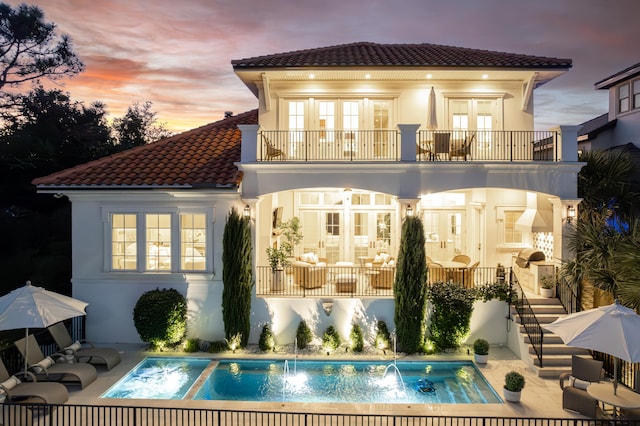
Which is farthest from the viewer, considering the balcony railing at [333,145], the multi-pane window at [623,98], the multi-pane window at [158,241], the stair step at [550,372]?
the multi-pane window at [623,98]

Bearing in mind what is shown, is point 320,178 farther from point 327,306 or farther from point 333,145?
point 327,306

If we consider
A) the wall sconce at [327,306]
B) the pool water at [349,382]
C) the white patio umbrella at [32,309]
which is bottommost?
the pool water at [349,382]

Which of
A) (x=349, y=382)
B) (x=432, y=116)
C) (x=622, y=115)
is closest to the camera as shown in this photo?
(x=349, y=382)

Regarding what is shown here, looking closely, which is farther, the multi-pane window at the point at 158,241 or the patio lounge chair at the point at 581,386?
the multi-pane window at the point at 158,241

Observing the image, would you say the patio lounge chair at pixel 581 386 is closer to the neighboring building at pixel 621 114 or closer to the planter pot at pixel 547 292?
the planter pot at pixel 547 292

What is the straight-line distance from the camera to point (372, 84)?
17375mm

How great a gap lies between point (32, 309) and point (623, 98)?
2724 cm

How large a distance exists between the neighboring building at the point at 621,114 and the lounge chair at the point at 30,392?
24.7 meters


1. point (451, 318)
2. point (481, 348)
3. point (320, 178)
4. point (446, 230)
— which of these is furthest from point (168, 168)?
point (481, 348)

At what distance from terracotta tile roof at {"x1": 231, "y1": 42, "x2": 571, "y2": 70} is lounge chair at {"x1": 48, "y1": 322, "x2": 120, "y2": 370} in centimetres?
1057

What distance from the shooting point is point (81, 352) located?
12992mm

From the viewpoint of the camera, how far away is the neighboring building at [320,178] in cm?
1495

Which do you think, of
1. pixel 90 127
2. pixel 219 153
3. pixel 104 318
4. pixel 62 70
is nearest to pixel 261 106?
pixel 219 153

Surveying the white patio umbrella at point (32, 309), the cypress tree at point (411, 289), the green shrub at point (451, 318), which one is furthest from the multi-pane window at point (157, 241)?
the green shrub at point (451, 318)
